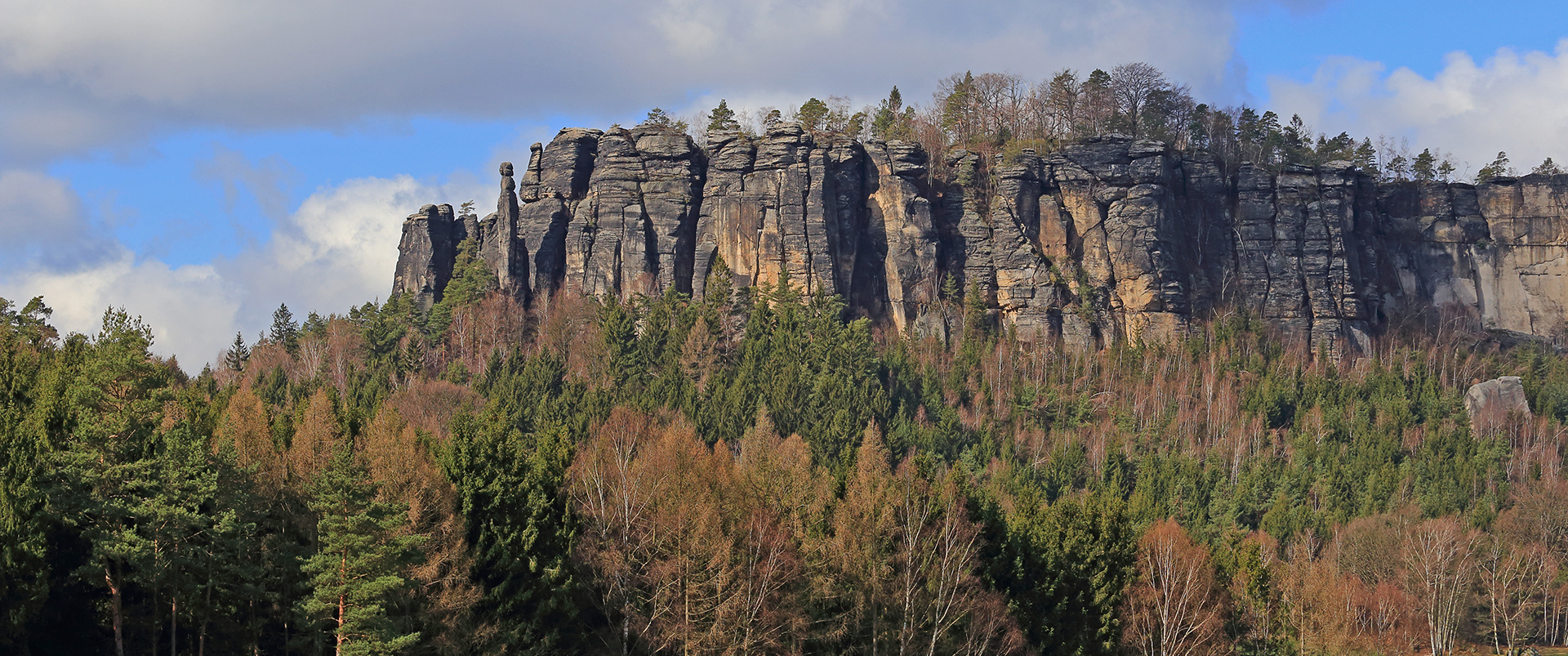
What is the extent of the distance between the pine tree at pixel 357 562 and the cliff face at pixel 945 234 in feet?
246

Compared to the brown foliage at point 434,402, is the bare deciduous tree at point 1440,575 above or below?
below

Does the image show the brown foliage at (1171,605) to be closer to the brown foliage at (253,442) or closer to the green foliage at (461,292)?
the brown foliage at (253,442)

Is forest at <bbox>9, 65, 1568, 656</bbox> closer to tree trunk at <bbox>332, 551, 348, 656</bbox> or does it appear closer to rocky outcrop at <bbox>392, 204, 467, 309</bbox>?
tree trunk at <bbox>332, 551, 348, 656</bbox>

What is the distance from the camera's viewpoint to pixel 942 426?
307 ft

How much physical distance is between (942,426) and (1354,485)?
1036 inches

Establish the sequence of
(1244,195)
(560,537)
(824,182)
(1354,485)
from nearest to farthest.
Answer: (560,537) < (1354,485) < (824,182) < (1244,195)

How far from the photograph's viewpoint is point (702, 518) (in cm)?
4441

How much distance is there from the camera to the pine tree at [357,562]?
3812 centimetres

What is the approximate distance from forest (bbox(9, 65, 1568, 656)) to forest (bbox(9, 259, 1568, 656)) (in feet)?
0.56

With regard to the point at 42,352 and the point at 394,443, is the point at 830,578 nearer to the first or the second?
the point at 394,443

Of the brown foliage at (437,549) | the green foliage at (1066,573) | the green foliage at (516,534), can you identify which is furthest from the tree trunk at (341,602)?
the green foliage at (1066,573)

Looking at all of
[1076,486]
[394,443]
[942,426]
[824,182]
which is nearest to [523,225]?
[824,182]

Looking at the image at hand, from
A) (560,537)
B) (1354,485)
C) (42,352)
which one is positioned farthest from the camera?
(1354,485)

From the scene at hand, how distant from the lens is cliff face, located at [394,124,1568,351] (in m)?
119
